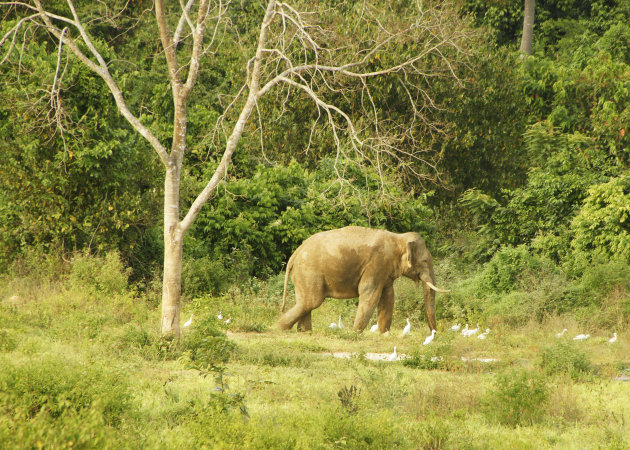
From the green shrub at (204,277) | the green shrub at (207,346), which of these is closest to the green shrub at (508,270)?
the green shrub at (204,277)

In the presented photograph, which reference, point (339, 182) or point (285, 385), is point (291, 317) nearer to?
point (339, 182)

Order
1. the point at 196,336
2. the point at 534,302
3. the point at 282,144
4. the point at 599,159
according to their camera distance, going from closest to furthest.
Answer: the point at 196,336, the point at 534,302, the point at 599,159, the point at 282,144

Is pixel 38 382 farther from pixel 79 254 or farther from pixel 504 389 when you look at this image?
pixel 79 254

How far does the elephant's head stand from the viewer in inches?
542

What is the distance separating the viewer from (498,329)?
1414 cm

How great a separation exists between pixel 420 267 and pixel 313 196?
6429mm

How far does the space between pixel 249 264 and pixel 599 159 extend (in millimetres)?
9849

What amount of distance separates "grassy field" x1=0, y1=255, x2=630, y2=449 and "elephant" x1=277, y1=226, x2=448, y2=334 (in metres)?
0.61

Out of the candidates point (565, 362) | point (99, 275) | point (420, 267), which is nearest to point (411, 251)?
point (420, 267)

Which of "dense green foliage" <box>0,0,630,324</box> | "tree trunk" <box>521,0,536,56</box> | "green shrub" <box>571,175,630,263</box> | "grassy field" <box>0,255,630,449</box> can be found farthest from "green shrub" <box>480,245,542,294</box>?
"tree trunk" <box>521,0,536,56</box>

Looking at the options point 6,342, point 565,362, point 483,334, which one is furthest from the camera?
point 483,334

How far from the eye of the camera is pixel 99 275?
15.9 metres

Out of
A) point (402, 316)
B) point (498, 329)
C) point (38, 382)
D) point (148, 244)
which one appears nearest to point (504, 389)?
point (38, 382)

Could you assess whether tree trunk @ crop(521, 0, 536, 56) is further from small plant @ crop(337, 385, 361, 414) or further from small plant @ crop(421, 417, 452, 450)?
small plant @ crop(421, 417, 452, 450)
